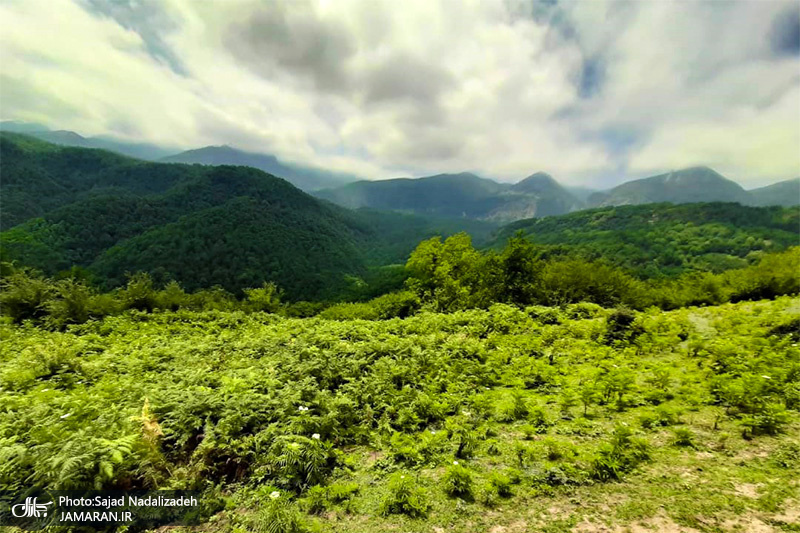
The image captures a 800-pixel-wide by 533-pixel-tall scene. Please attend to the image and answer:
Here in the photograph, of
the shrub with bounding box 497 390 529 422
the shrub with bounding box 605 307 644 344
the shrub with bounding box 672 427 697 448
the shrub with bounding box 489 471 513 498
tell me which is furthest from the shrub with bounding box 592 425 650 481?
the shrub with bounding box 605 307 644 344

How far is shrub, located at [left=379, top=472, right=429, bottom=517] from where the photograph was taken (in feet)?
16.1

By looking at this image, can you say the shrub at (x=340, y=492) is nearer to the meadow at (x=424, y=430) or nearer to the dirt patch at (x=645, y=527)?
the meadow at (x=424, y=430)

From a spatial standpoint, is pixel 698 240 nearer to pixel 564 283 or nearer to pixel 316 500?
pixel 564 283

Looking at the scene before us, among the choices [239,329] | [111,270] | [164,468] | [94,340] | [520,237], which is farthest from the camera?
[111,270]

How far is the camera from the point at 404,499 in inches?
198

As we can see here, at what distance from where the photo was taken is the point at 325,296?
4592 inches

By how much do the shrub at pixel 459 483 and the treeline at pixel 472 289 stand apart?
1507 cm

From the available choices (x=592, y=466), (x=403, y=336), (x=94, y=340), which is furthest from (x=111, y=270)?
(x=592, y=466)

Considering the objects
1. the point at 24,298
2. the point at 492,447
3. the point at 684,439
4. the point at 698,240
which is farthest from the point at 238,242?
the point at 698,240

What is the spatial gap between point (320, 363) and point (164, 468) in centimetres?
386

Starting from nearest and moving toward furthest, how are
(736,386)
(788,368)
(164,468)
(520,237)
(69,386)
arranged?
1. (164,468)
2. (736,386)
3. (788,368)
4. (69,386)
5. (520,237)

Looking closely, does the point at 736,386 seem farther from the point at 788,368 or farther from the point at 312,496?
the point at 312,496

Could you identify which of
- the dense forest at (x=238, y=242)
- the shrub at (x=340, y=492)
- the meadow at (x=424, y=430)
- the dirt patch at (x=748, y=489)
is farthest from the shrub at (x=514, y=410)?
A: the dense forest at (x=238, y=242)

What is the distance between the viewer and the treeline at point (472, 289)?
14781mm
